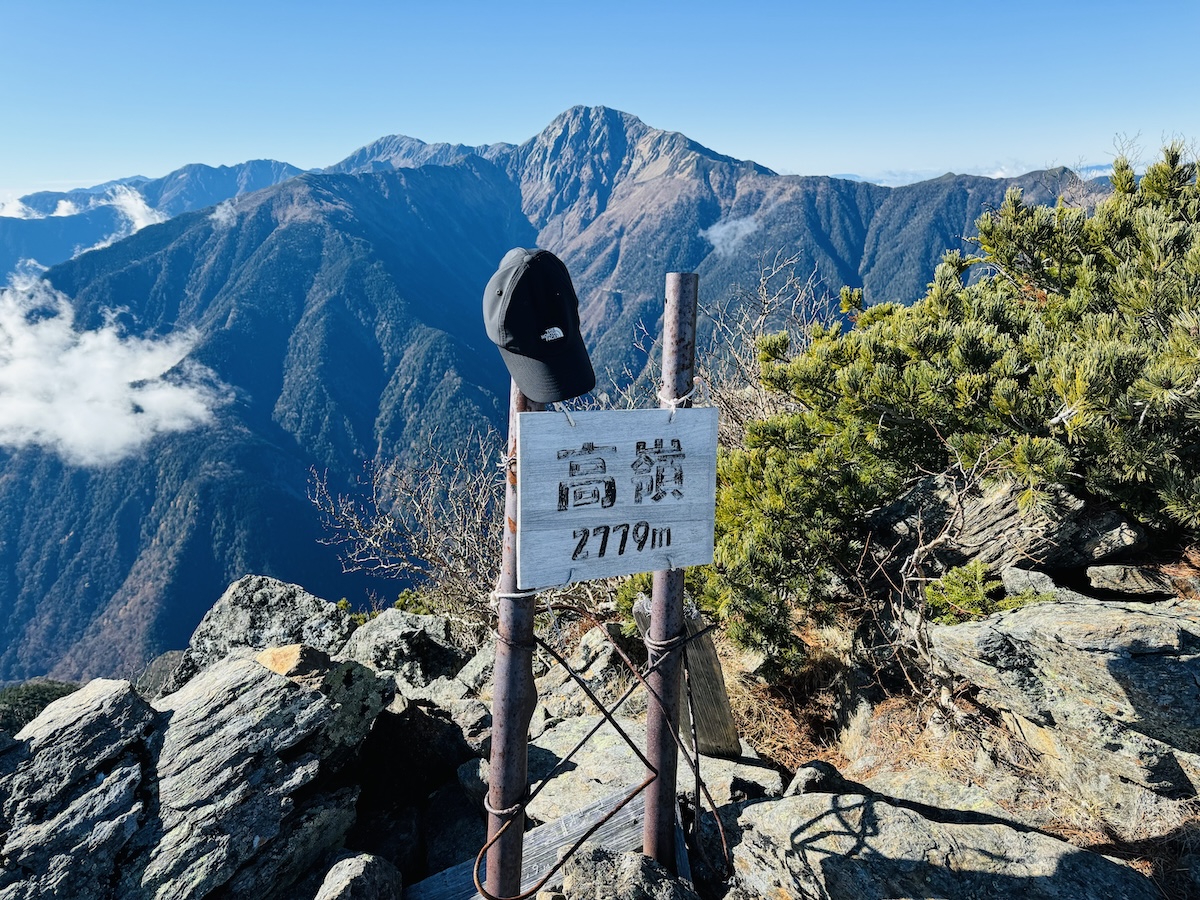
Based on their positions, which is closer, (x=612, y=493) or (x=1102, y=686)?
(x=612, y=493)

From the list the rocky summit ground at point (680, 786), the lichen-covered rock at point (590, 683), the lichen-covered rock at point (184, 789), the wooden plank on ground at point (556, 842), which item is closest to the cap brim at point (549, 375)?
the rocky summit ground at point (680, 786)

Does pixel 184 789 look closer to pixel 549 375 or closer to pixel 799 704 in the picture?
pixel 549 375

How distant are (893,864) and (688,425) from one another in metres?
2.66

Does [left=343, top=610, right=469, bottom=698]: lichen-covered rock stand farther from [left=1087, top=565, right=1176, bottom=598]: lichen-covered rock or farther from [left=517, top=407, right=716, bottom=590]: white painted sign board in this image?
[left=1087, top=565, right=1176, bottom=598]: lichen-covered rock

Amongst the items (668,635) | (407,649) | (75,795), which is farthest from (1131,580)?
(407,649)

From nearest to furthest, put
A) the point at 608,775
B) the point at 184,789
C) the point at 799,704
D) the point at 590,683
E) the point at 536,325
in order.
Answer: the point at 536,325 → the point at 184,789 → the point at 608,775 → the point at 799,704 → the point at 590,683

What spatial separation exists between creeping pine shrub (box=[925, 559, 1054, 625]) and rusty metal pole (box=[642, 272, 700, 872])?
2.52 m

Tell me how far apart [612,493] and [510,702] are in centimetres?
114

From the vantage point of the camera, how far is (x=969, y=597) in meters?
4.91

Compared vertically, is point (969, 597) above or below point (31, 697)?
above

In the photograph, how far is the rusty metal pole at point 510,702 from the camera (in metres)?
3.12

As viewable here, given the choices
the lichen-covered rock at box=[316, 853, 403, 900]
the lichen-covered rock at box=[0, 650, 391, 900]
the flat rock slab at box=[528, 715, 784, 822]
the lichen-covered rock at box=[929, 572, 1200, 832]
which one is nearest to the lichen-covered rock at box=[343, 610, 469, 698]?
the flat rock slab at box=[528, 715, 784, 822]

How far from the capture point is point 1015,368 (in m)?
5.09

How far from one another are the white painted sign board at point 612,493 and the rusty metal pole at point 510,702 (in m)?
0.20
